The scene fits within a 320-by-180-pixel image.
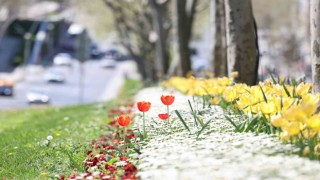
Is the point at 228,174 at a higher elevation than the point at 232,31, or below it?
below

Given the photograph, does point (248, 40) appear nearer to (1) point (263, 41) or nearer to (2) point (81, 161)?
(2) point (81, 161)

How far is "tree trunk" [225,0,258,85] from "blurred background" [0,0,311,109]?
782 millimetres

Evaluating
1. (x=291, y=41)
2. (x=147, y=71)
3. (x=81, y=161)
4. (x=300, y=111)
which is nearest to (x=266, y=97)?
(x=300, y=111)

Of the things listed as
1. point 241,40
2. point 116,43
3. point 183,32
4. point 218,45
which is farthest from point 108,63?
point 241,40

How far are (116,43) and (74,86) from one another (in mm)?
22846

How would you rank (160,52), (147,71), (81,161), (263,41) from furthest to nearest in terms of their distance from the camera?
(263,41)
(147,71)
(160,52)
(81,161)

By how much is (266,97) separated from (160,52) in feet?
61.3

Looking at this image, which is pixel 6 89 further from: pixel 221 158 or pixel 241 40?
pixel 221 158

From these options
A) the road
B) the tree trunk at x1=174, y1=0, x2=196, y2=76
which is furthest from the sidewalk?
the road

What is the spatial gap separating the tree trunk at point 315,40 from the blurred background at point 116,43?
4.01m

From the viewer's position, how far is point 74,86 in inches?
Answer: 2709

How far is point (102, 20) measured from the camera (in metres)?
50.5

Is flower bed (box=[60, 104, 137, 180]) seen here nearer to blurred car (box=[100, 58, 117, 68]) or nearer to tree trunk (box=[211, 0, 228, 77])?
tree trunk (box=[211, 0, 228, 77])

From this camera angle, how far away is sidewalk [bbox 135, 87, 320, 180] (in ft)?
13.6
